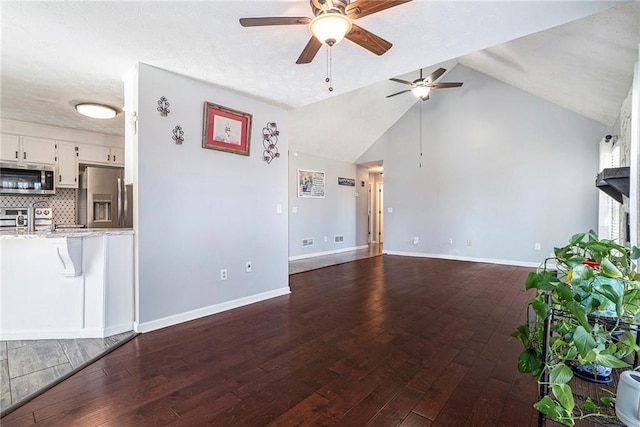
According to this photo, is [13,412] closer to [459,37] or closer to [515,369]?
[515,369]

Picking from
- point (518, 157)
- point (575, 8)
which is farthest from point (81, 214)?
point (518, 157)

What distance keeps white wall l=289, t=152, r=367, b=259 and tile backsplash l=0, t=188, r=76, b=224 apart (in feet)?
12.6

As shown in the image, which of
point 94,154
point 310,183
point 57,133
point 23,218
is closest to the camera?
point 23,218

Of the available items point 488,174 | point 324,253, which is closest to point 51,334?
point 324,253

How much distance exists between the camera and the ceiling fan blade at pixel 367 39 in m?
1.92

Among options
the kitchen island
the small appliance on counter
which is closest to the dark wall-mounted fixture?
the kitchen island

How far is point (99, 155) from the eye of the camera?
4852mm

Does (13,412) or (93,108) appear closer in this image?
(13,412)

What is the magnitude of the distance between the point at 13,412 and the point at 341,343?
2026 millimetres

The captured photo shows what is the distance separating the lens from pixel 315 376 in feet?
6.27

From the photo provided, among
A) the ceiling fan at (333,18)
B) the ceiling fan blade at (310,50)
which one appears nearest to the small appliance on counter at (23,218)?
the ceiling fan blade at (310,50)

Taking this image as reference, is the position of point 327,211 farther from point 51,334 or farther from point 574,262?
point 574,262

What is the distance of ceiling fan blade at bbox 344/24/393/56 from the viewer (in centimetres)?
192

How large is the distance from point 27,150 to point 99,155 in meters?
0.86
